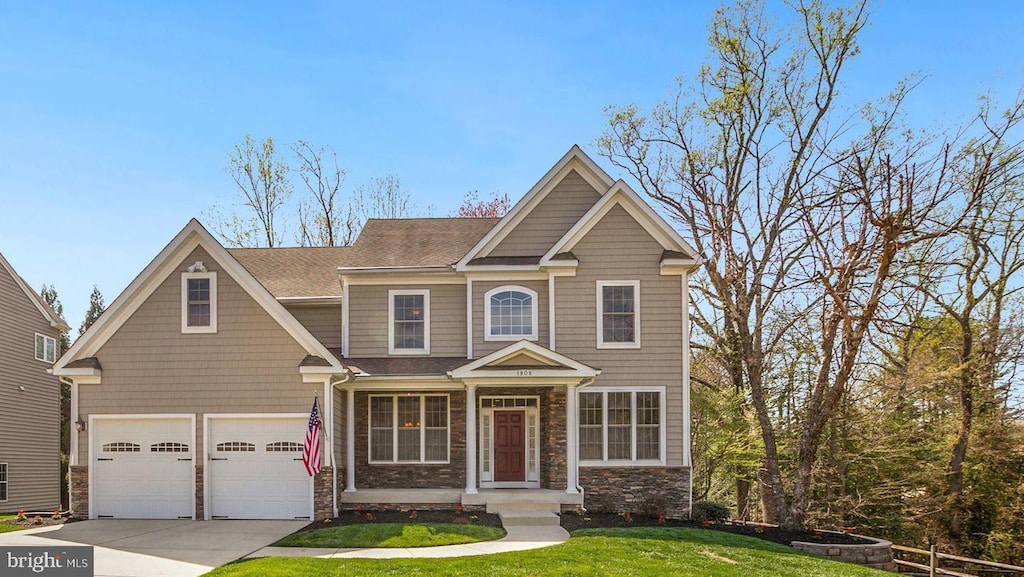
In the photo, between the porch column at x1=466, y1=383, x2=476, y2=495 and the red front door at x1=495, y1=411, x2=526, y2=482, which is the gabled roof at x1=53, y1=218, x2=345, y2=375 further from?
the red front door at x1=495, y1=411, x2=526, y2=482

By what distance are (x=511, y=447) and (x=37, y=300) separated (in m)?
17.3

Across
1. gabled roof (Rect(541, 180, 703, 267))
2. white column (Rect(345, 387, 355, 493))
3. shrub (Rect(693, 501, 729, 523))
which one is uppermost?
gabled roof (Rect(541, 180, 703, 267))

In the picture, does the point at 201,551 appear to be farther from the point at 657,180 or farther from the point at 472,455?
the point at 657,180

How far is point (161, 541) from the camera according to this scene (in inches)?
546

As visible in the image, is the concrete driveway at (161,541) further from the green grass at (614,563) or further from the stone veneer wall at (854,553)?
the stone veneer wall at (854,553)

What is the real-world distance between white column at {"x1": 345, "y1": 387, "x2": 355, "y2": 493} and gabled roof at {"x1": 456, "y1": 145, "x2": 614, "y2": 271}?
4055 millimetres

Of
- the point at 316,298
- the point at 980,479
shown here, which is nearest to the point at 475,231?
the point at 316,298

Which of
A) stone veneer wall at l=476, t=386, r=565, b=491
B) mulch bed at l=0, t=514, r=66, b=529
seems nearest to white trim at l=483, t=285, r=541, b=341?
stone veneer wall at l=476, t=386, r=565, b=491

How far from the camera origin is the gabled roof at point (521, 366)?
17.8m

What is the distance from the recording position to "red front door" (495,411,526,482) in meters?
19.4

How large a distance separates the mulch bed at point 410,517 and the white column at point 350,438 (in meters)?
0.98

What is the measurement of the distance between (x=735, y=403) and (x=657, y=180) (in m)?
7.02

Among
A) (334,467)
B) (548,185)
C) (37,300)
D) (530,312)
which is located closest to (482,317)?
(530,312)

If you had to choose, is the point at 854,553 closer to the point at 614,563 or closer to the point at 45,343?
the point at 614,563
